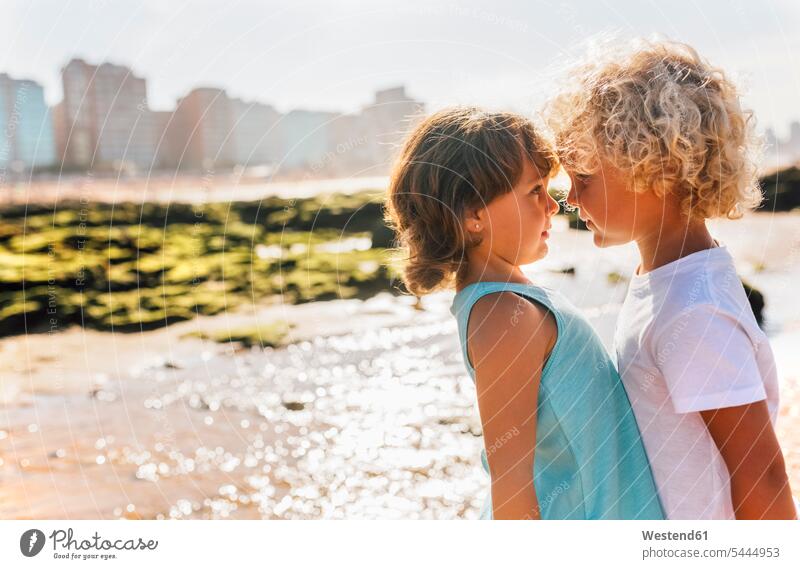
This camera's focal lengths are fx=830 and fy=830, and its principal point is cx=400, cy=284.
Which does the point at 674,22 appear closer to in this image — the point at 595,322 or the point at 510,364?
the point at 510,364

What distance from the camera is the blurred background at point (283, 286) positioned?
61.5 inches

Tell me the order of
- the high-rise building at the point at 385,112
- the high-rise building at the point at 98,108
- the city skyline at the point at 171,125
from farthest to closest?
the high-rise building at the point at 98,108
the city skyline at the point at 171,125
the high-rise building at the point at 385,112

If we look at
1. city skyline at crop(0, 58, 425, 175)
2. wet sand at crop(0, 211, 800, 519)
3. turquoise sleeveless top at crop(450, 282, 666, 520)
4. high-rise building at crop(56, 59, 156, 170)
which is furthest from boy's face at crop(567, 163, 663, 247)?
high-rise building at crop(56, 59, 156, 170)

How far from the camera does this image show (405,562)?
136cm

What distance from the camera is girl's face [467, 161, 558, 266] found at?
107cm

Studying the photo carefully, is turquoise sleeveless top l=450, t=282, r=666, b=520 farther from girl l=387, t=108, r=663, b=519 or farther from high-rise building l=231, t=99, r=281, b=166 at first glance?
high-rise building l=231, t=99, r=281, b=166

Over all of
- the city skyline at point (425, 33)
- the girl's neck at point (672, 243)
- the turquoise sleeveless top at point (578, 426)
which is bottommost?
the turquoise sleeveless top at point (578, 426)

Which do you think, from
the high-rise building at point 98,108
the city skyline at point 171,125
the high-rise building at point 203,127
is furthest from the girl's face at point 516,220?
the high-rise building at point 203,127

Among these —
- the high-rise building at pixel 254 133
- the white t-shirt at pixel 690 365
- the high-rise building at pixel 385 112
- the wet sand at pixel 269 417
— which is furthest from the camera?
the high-rise building at pixel 254 133

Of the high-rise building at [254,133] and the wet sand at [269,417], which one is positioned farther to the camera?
the high-rise building at [254,133]

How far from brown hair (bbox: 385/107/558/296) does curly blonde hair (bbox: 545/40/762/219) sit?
0.23ft

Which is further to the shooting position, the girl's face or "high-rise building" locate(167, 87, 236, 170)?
"high-rise building" locate(167, 87, 236, 170)

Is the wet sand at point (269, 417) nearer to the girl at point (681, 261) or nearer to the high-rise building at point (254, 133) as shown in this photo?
the girl at point (681, 261)

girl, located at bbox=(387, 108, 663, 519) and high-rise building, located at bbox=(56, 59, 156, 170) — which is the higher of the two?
high-rise building, located at bbox=(56, 59, 156, 170)
